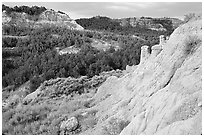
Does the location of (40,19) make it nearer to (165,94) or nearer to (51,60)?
(51,60)

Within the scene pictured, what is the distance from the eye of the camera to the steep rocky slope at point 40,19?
209 ft

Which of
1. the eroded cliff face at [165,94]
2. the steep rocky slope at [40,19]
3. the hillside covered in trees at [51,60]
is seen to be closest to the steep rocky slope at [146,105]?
the eroded cliff face at [165,94]

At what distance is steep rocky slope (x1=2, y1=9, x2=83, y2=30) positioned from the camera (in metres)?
63.8

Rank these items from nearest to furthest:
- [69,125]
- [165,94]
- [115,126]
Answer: [165,94] < [115,126] < [69,125]

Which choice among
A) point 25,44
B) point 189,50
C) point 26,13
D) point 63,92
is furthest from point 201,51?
point 26,13

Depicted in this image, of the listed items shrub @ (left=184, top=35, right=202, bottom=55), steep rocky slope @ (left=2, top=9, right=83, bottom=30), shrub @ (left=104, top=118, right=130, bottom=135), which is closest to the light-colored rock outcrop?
shrub @ (left=104, top=118, right=130, bottom=135)

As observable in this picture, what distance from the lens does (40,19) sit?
68.3m

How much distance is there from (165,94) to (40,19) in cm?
6259

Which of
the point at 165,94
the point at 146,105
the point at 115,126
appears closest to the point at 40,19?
the point at 115,126

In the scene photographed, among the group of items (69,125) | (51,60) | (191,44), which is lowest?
(51,60)

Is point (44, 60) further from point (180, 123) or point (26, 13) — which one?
point (26, 13)

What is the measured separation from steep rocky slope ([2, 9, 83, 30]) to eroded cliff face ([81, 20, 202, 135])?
173 ft

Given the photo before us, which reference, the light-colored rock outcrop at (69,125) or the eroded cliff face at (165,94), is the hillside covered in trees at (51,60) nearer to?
the eroded cliff face at (165,94)

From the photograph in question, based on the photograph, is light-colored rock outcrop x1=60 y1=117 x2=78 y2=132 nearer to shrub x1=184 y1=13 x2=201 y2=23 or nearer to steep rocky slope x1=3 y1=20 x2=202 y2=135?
steep rocky slope x1=3 y1=20 x2=202 y2=135
